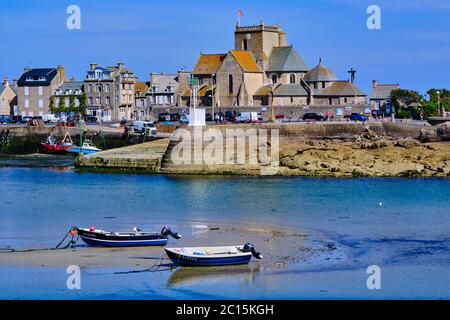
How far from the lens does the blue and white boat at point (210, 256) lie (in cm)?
3362

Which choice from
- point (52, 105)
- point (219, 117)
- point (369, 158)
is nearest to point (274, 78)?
point (219, 117)

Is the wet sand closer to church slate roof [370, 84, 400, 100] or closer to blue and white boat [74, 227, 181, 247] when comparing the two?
blue and white boat [74, 227, 181, 247]

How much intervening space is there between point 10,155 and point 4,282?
172 feet

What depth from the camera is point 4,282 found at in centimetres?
3203

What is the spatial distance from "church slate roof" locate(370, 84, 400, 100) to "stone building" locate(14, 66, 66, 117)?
34644mm

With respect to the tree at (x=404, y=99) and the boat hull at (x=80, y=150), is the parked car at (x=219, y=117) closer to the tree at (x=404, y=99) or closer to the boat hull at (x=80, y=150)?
the boat hull at (x=80, y=150)

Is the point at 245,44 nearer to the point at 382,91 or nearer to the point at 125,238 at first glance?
the point at 382,91

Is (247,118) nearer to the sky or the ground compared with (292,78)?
nearer to the ground

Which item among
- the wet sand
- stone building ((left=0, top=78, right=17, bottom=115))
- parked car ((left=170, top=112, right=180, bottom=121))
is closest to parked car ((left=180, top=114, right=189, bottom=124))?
parked car ((left=170, top=112, right=180, bottom=121))

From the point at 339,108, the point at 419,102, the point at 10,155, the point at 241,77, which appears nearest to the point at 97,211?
the point at 10,155

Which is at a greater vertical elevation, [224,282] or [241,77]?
[241,77]

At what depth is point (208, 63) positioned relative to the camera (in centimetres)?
10644

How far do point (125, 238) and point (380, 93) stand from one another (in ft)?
243
